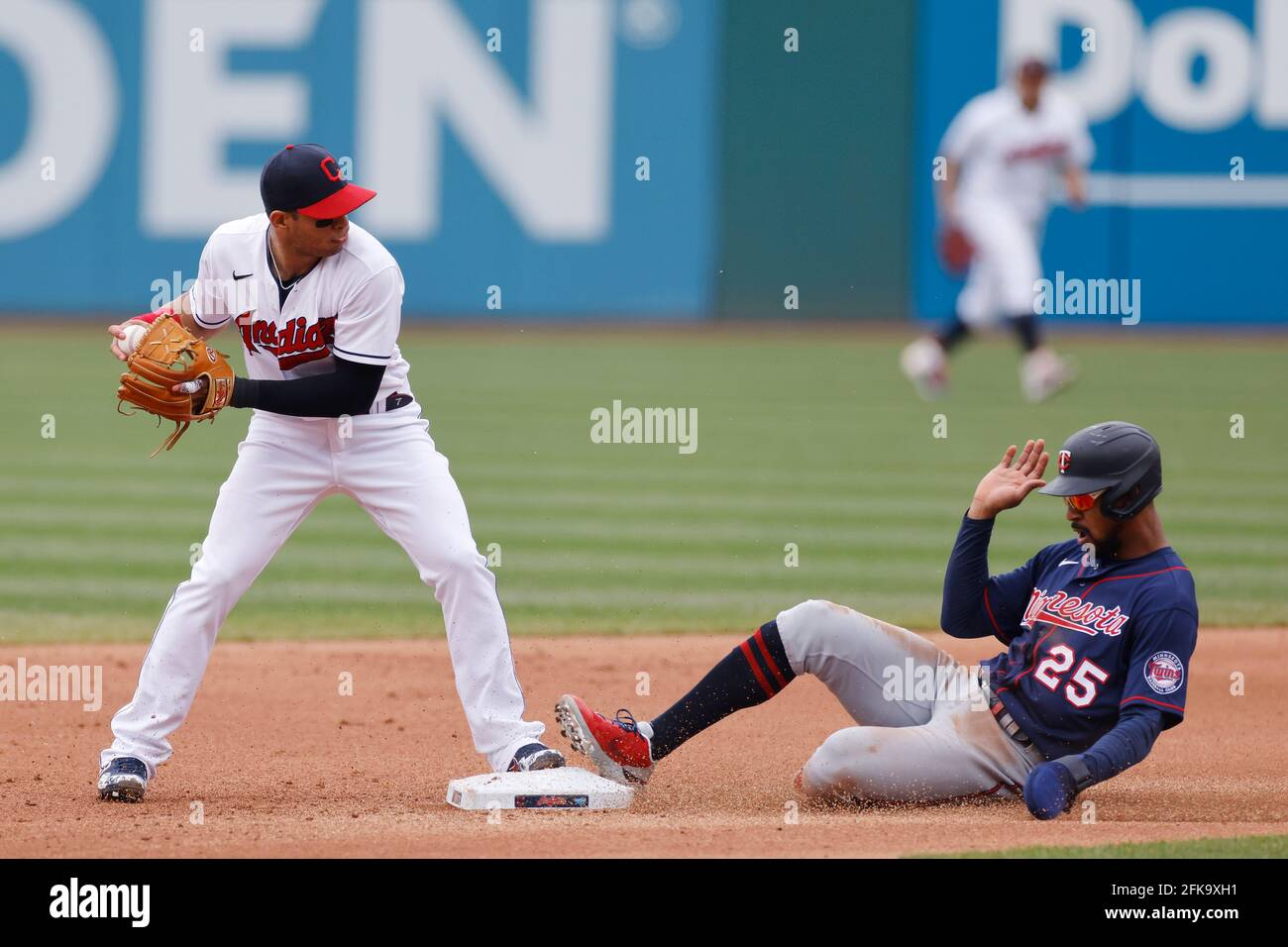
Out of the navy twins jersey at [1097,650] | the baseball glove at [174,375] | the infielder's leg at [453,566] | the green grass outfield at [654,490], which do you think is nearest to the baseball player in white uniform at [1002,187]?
the green grass outfield at [654,490]

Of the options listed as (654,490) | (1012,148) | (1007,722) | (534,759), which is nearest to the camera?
(1007,722)

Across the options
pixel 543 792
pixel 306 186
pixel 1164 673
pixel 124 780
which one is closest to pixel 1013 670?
pixel 1164 673

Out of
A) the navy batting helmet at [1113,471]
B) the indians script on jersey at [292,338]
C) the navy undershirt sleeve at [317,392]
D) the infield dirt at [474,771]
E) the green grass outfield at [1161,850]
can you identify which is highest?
the indians script on jersey at [292,338]

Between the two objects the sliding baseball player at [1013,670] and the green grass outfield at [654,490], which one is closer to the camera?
the sliding baseball player at [1013,670]

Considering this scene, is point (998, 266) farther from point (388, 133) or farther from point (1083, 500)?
point (1083, 500)

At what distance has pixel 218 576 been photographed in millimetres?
4801

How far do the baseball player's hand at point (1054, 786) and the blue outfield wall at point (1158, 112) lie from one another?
15864 mm

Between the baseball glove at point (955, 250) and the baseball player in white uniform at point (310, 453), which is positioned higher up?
the baseball glove at point (955, 250)

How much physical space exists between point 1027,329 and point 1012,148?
278 cm

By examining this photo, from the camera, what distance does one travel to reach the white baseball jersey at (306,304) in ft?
15.7

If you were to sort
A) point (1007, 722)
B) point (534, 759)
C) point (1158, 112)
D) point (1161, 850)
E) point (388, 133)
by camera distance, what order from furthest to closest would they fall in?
point (388, 133)
point (1158, 112)
point (534, 759)
point (1007, 722)
point (1161, 850)

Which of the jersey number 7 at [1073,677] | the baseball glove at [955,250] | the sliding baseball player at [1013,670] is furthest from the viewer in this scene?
the baseball glove at [955,250]

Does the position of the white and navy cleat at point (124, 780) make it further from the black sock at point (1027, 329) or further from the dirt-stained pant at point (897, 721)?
the black sock at point (1027, 329)

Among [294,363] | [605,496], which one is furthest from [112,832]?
[605,496]
